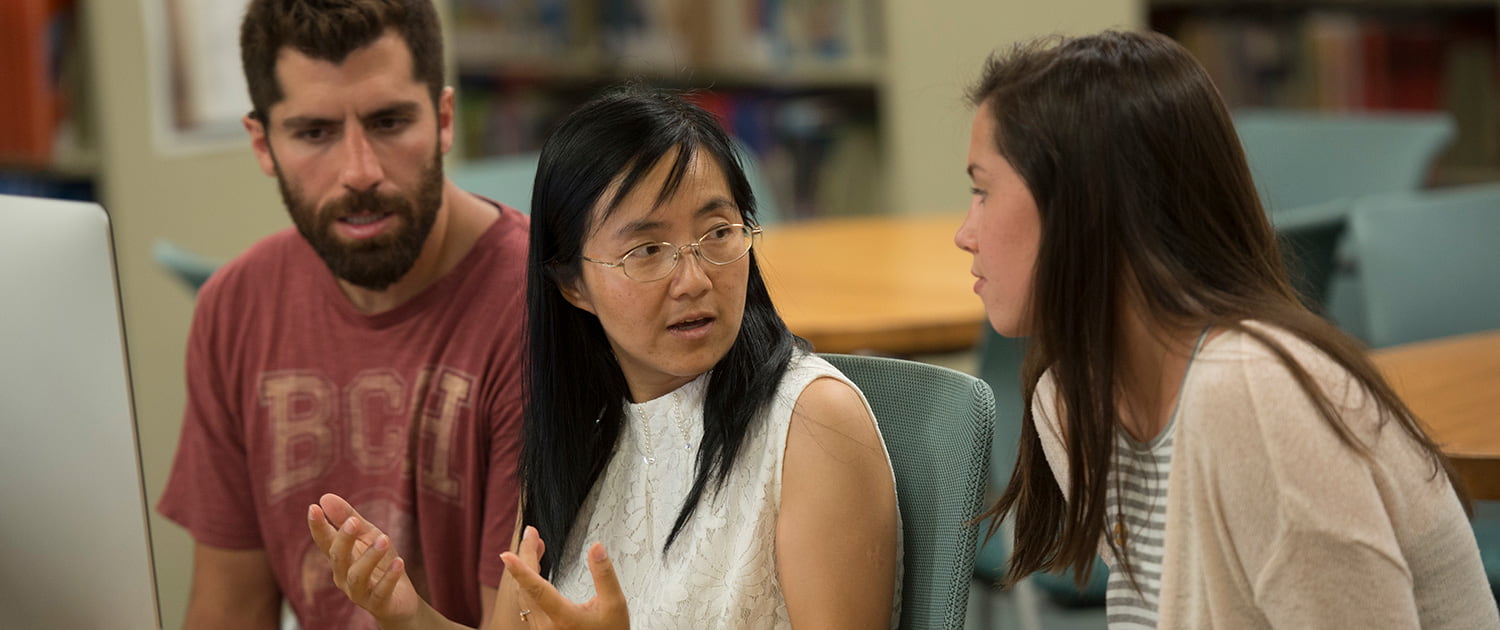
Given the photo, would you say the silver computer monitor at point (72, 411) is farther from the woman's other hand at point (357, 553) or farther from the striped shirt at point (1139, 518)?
the striped shirt at point (1139, 518)

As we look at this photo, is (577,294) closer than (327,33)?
Yes

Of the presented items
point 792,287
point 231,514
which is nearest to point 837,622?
point 231,514

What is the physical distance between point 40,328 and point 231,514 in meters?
0.71

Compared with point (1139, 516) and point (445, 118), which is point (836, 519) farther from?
point (445, 118)

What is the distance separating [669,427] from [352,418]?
419 mm

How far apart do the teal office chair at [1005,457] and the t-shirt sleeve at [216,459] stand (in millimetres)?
842

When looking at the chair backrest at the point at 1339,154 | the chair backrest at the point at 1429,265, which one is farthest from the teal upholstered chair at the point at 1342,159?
the chair backrest at the point at 1429,265

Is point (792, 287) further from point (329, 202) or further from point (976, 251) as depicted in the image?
point (976, 251)

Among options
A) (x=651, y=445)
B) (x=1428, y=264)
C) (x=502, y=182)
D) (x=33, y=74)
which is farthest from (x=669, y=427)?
(x=33, y=74)

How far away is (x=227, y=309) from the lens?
1.75 m

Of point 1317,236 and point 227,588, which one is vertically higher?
point 1317,236

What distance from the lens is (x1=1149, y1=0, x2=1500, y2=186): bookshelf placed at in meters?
4.16

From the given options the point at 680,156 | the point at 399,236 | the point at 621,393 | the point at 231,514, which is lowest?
the point at 231,514

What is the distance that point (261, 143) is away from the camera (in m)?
1.71
